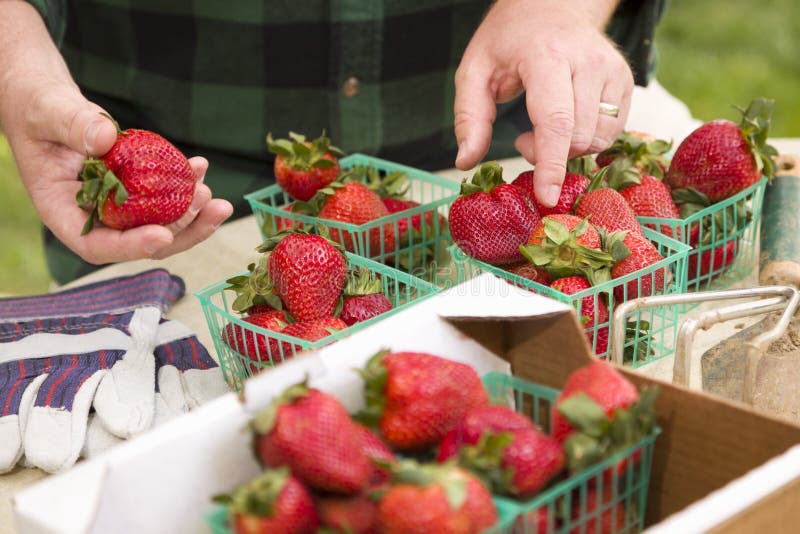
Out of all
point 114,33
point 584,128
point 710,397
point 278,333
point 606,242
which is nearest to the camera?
point 710,397

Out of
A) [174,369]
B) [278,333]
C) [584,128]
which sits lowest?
[174,369]

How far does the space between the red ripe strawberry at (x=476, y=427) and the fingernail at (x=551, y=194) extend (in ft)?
1.48

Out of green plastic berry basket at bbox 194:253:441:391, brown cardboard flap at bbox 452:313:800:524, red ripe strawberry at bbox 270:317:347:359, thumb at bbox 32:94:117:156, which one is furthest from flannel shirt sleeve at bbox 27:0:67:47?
brown cardboard flap at bbox 452:313:800:524

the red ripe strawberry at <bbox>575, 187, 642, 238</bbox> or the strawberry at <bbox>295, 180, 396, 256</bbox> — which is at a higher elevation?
the red ripe strawberry at <bbox>575, 187, 642, 238</bbox>

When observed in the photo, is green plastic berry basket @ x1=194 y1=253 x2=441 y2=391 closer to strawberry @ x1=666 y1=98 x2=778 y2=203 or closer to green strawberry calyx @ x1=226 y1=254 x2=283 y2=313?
green strawberry calyx @ x1=226 y1=254 x2=283 y2=313

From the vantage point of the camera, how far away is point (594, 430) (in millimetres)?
727

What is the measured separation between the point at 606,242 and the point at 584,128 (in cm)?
20

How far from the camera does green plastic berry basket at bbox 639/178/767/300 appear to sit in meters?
1.24

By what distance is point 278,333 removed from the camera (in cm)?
99

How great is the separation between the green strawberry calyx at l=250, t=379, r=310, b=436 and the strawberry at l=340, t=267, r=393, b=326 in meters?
0.37

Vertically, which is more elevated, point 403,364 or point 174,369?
point 403,364

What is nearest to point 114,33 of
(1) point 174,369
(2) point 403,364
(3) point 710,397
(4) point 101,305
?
(4) point 101,305

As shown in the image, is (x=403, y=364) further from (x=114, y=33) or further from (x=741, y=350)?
(x=114, y=33)

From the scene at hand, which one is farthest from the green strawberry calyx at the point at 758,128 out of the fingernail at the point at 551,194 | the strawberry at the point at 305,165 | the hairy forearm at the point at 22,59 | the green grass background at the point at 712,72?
the green grass background at the point at 712,72
